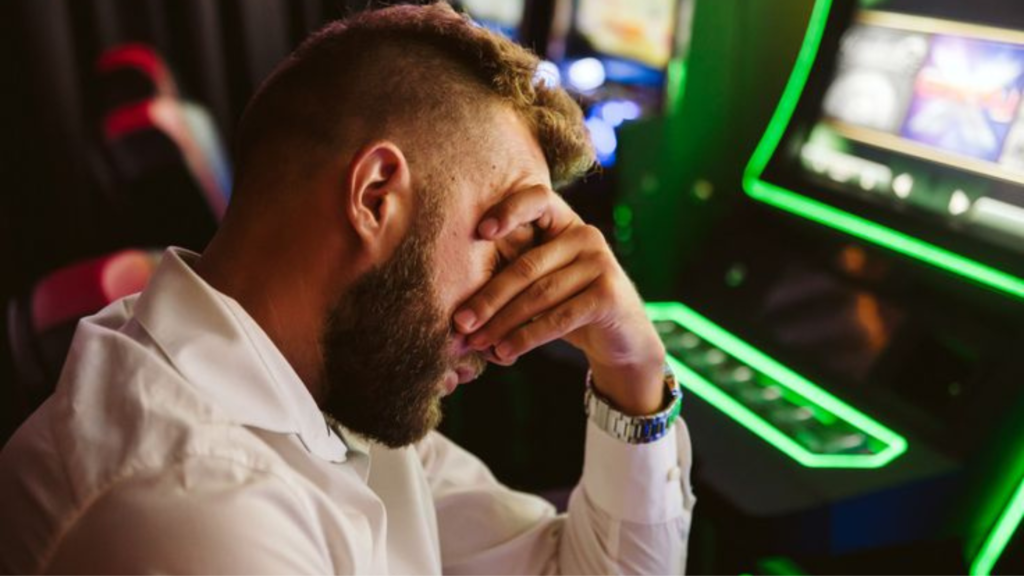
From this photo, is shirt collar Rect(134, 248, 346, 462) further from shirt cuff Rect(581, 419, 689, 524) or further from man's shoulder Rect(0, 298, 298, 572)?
shirt cuff Rect(581, 419, 689, 524)

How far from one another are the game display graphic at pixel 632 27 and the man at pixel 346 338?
1.58 metres

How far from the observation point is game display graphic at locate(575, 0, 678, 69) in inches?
103

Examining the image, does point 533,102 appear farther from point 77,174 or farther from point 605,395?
point 77,174

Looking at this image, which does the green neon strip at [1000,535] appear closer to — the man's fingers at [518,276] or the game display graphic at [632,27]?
the man's fingers at [518,276]

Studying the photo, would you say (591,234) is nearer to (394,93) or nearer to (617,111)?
(394,93)

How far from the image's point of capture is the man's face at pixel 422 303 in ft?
3.19

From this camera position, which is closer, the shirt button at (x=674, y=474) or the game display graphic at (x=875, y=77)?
the shirt button at (x=674, y=474)

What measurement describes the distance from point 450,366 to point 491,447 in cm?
139

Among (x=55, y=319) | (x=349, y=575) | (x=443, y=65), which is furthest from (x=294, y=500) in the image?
(x=55, y=319)

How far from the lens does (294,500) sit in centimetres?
81

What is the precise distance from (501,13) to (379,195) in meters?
2.72

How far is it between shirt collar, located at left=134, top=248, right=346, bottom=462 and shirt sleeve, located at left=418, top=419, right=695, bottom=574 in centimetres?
49

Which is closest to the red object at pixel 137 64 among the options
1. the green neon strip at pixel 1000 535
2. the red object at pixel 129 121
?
the red object at pixel 129 121

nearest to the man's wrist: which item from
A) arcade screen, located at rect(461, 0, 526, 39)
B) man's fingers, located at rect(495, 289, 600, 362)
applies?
man's fingers, located at rect(495, 289, 600, 362)
